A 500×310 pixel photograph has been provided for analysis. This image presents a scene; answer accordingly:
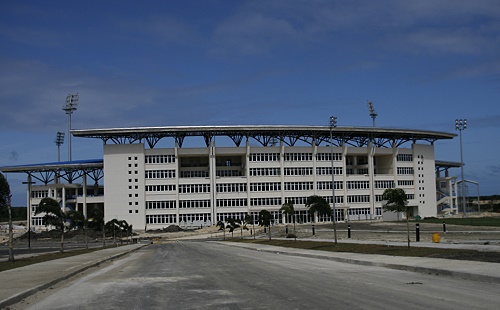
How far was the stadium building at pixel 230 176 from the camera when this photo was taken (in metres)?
121

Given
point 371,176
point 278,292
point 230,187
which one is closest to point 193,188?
point 230,187

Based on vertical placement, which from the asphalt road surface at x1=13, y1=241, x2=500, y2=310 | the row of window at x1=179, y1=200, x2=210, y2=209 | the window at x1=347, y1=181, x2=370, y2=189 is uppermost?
the window at x1=347, y1=181, x2=370, y2=189

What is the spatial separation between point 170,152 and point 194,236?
71.6 ft

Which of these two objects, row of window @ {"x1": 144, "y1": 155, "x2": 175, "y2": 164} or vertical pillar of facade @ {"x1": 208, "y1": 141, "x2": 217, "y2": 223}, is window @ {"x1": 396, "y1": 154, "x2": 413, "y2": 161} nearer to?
vertical pillar of facade @ {"x1": 208, "y1": 141, "x2": 217, "y2": 223}

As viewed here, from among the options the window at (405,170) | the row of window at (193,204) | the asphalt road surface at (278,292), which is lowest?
the asphalt road surface at (278,292)

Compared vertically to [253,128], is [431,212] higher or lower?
lower

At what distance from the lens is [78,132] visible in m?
121

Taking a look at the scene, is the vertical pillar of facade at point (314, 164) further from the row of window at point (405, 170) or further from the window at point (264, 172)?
the row of window at point (405, 170)

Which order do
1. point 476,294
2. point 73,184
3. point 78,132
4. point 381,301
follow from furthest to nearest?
1. point 73,184
2. point 78,132
3. point 476,294
4. point 381,301

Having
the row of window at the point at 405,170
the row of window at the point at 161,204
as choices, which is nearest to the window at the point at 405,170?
the row of window at the point at 405,170

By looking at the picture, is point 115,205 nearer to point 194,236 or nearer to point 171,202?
point 171,202

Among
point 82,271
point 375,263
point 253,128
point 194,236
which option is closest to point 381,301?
point 375,263

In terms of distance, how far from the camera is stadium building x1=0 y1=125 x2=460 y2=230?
121 meters

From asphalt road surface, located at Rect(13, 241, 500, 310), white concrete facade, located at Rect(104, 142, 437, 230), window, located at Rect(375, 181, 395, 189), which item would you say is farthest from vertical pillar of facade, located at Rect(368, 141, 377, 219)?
asphalt road surface, located at Rect(13, 241, 500, 310)
